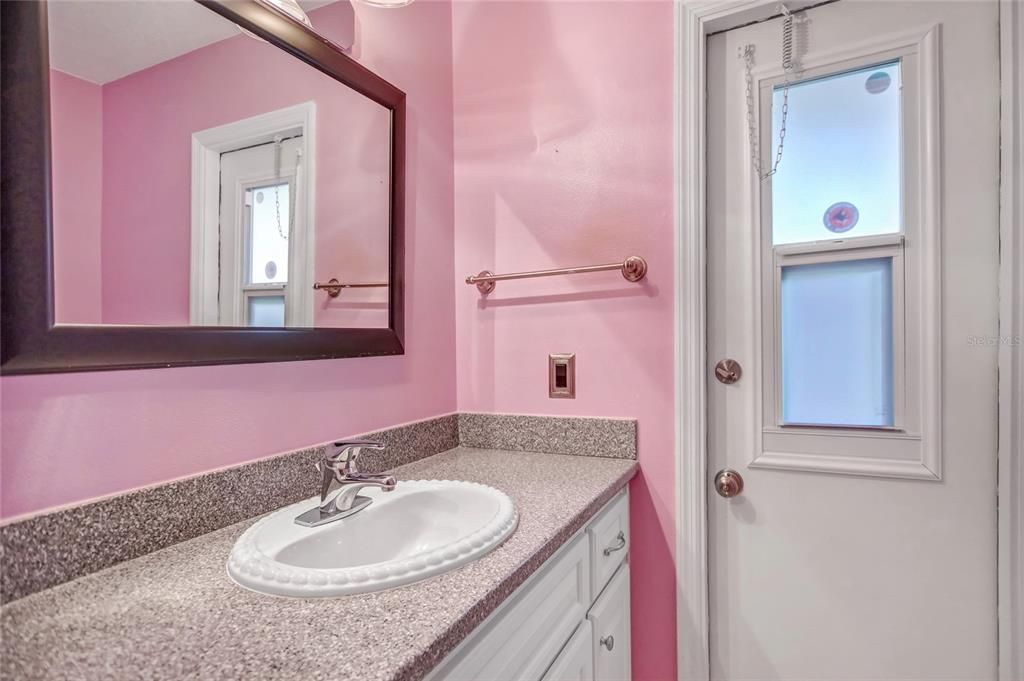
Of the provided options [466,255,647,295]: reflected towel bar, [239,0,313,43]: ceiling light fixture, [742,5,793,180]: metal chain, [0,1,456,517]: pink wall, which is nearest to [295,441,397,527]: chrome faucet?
[0,1,456,517]: pink wall

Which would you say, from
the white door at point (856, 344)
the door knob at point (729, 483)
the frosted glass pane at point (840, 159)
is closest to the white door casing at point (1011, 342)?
the white door at point (856, 344)

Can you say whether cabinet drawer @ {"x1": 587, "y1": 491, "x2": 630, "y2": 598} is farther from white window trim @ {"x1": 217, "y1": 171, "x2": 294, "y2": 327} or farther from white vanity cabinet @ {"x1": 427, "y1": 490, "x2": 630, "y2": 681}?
white window trim @ {"x1": 217, "y1": 171, "x2": 294, "y2": 327}

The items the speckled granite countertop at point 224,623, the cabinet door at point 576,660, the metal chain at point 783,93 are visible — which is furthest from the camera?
the metal chain at point 783,93

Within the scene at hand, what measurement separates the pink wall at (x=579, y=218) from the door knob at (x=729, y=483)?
0.13m

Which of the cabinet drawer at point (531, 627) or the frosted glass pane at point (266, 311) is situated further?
the frosted glass pane at point (266, 311)

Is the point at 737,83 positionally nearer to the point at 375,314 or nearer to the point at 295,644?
the point at 375,314

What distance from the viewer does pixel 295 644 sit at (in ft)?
1.65

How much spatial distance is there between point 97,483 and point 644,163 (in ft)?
4.25

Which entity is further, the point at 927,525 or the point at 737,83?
the point at 737,83

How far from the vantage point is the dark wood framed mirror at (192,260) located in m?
0.61

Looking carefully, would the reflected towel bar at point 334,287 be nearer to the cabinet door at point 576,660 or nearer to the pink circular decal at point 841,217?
the cabinet door at point 576,660

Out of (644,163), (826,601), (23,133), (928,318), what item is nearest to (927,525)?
(826,601)

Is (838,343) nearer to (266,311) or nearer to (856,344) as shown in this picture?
(856,344)

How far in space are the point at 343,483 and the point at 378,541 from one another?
13 cm
